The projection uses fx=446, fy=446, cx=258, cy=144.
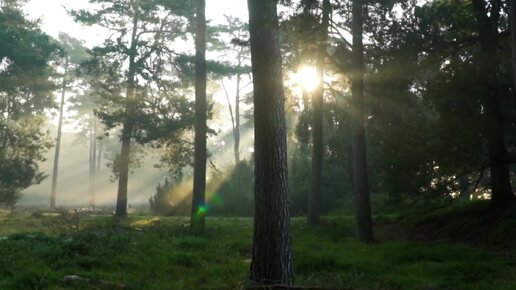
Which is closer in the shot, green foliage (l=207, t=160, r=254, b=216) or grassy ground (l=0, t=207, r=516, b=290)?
grassy ground (l=0, t=207, r=516, b=290)

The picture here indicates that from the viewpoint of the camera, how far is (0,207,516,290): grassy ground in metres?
7.80

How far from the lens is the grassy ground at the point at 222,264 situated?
7.80 meters

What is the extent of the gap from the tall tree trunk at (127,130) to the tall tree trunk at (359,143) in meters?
14.5

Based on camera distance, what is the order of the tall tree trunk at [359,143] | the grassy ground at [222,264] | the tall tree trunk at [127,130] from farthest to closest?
1. the tall tree trunk at [127,130]
2. the tall tree trunk at [359,143]
3. the grassy ground at [222,264]

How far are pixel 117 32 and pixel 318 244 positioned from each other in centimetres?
2196

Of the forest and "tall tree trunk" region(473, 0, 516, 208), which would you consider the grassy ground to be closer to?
the forest

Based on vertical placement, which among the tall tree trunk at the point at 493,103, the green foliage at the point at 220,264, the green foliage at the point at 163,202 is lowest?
the green foliage at the point at 220,264

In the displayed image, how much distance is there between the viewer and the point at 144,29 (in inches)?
1147

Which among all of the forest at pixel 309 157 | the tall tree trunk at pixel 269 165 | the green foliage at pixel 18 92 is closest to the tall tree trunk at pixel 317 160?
the forest at pixel 309 157

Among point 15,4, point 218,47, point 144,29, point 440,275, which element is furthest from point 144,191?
point 440,275

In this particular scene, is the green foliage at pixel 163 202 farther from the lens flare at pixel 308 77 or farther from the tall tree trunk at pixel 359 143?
the tall tree trunk at pixel 359 143

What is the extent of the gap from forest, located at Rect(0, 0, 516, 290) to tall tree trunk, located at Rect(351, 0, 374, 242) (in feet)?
0.15

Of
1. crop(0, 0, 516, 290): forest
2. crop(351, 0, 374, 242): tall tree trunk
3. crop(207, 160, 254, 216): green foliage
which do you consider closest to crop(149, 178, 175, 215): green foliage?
crop(0, 0, 516, 290): forest

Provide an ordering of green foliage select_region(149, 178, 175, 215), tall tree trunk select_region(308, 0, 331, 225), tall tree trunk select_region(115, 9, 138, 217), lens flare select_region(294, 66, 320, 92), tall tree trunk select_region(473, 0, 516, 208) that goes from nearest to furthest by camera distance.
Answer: tall tree trunk select_region(473, 0, 516, 208)
tall tree trunk select_region(308, 0, 331, 225)
lens flare select_region(294, 66, 320, 92)
tall tree trunk select_region(115, 9, 138, 217)
green foliage select_region(149, 178, 175, 215)
